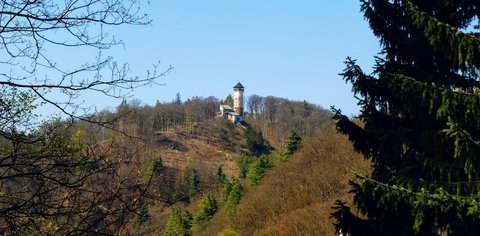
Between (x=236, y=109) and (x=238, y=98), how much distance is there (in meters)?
3.42

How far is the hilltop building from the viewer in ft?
436

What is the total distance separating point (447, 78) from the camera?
867 cm

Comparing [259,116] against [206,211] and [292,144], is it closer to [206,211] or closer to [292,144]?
[206,211]

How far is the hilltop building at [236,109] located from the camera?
436 feet

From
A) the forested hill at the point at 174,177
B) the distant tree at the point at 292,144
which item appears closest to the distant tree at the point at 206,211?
the forested hill at the point at 174,177

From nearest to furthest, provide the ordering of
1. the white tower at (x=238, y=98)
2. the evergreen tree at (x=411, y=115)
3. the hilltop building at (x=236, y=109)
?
the evergreen tree at (x=411, y=115), the hilltop building at (x=236, y=109), the white tower at (x=238, y=98)

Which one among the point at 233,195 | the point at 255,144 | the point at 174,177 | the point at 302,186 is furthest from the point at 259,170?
the point at 255,144

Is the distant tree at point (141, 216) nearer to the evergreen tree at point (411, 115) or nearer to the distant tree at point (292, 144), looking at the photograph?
the evergreen tree at point (411, 115)

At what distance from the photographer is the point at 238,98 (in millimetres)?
142000

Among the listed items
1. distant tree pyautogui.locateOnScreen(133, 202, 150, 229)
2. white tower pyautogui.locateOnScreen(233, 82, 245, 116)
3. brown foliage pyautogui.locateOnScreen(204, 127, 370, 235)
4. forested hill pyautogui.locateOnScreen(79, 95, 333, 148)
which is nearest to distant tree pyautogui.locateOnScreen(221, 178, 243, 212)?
brown foliage pyautogui.locateOnScreen(204, 127, 370, 235)

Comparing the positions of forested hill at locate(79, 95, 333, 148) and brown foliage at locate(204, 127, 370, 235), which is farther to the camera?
forested hill at locate(79, 95, 333, 148)

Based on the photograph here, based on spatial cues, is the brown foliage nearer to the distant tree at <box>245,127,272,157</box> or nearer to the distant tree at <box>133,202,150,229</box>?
the distant tree at <box>133,202,150,229</box>

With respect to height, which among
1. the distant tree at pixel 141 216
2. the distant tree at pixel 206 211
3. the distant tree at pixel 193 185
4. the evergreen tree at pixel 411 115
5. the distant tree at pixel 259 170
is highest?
the evergreen tree at pixel 411 115

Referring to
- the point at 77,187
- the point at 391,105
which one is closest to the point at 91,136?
the point at 77,187
